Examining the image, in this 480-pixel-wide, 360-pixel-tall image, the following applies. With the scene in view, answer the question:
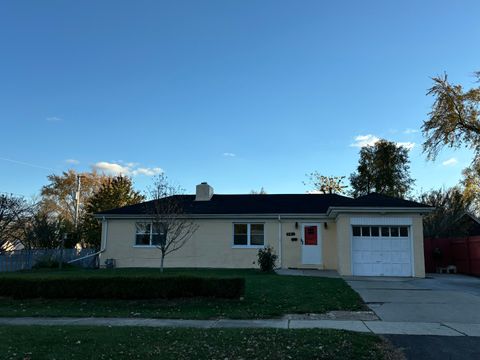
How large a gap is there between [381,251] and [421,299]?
21.7 feet

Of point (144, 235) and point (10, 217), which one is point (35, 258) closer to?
point (10, 217)

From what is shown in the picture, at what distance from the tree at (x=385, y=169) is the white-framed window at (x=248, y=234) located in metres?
19.2

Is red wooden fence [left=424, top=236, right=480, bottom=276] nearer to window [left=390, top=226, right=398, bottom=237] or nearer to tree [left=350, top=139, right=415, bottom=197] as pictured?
window [left=390, top=226, right=398, bottom=237]

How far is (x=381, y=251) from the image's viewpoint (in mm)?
18844

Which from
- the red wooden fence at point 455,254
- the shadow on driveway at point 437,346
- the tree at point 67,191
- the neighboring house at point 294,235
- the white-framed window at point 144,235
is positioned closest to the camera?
the shadow on driveway at point 437,346

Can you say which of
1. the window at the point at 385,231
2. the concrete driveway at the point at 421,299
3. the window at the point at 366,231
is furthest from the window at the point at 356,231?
the concrete driveway at the point at 421,299

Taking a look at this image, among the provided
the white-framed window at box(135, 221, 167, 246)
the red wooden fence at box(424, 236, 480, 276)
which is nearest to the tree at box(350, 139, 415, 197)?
the red wooden fence at box(424, 236, 480, 276)

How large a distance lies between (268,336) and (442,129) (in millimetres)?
20815

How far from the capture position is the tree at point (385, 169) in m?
37.3

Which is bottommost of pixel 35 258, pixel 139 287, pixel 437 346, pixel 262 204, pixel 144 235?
pixel 437 346

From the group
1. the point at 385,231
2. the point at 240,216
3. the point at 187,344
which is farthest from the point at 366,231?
the point at 187,344

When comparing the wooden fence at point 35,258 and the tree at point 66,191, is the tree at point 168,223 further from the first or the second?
the tree at point 66,191

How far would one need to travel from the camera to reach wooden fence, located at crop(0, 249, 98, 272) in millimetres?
21297

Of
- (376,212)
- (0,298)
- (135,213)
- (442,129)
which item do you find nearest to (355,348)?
(0,298)
